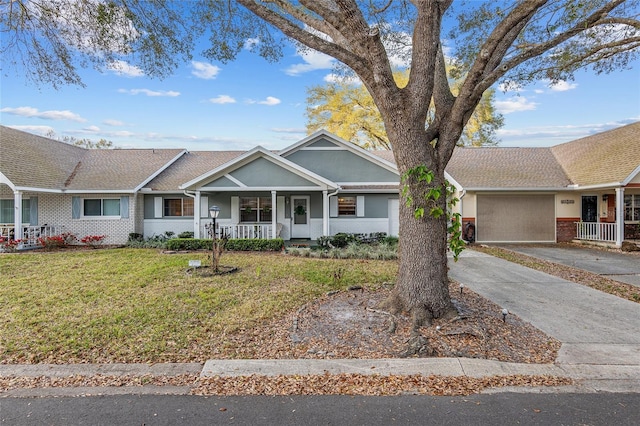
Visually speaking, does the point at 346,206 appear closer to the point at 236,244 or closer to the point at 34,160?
the point at 236,244

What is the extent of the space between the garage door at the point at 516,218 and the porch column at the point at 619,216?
8.50 ft

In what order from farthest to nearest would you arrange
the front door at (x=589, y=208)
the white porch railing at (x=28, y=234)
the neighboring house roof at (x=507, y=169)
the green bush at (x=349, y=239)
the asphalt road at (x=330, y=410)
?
1. the front door at (x=589, y=208)
2. the neighboring house roof at (x=507, y=169)
3. the white porch railing at (x=28, y=234)
4. the green bush at (x=349, y=239)
5. the asphalt road at (x=330, y=410)

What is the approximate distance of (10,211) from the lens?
15438 mm

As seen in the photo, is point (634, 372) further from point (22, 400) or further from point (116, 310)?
point (116, 310)

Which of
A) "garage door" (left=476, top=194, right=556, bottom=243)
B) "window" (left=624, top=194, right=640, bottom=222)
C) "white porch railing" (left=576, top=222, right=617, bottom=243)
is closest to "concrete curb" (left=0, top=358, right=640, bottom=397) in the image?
"garage door" (left=476, top=194, right=556, bottom=243)

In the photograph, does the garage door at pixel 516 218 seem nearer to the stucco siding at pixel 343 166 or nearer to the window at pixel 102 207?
the stucco siding at pixel 343 166

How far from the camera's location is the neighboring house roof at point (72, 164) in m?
14.5

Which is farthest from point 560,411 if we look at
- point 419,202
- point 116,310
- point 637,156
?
point 637,156

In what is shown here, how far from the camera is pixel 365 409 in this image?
10.4ft

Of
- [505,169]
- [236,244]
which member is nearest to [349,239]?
[236,244]

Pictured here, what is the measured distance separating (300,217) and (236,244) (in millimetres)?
3905

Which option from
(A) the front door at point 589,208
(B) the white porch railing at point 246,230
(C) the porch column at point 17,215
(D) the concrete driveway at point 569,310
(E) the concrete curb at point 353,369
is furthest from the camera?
(A) the front door at point 589,208

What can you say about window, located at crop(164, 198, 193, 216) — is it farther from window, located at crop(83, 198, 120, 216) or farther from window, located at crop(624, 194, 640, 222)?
window, located at crop(624, 194, 640, 222)

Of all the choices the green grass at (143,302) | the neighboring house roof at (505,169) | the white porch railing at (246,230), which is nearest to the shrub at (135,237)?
the white porch railing at (246,230)
